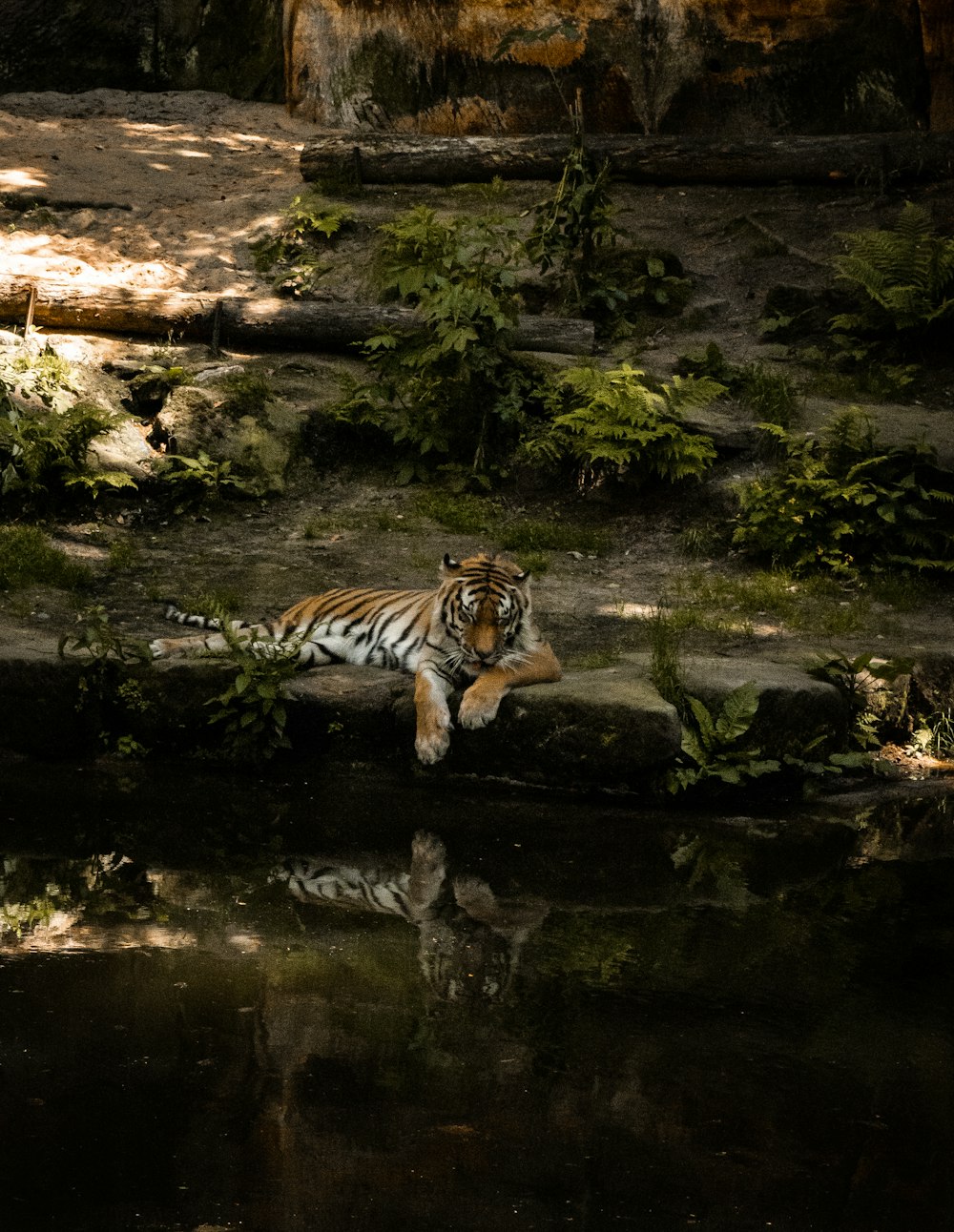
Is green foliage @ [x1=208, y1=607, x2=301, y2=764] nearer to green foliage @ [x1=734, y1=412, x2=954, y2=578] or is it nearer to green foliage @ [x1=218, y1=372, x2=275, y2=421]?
green foliage @ [x1=734, y1=412, x2=954, y2=578]

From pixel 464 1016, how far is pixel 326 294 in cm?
961

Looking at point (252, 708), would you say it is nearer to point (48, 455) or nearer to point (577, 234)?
point (48, 455)

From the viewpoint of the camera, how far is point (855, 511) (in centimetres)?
937

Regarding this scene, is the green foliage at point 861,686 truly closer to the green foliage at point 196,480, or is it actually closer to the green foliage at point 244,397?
the green foliage at point 196,480

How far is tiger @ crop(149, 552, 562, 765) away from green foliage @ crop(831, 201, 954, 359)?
229 inches

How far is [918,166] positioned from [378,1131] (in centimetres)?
1245

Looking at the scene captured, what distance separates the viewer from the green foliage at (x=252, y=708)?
6715 millimetres

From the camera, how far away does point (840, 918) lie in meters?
5.26

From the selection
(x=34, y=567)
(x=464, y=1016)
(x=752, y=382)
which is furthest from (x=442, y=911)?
(x=752, y=382)

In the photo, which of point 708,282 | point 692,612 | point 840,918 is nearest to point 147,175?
point 708,282

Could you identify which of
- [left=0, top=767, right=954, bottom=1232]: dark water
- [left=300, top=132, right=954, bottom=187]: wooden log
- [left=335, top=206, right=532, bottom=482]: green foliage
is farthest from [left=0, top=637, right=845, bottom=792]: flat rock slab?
[left=300, top=132, right=954, bottom=187]: wooden log

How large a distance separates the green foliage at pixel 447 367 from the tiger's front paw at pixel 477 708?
413 cm

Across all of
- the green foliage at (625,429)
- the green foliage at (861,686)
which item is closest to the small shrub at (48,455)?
the green foliage at (625,429)

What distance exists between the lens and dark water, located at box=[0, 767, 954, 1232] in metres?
3.36
